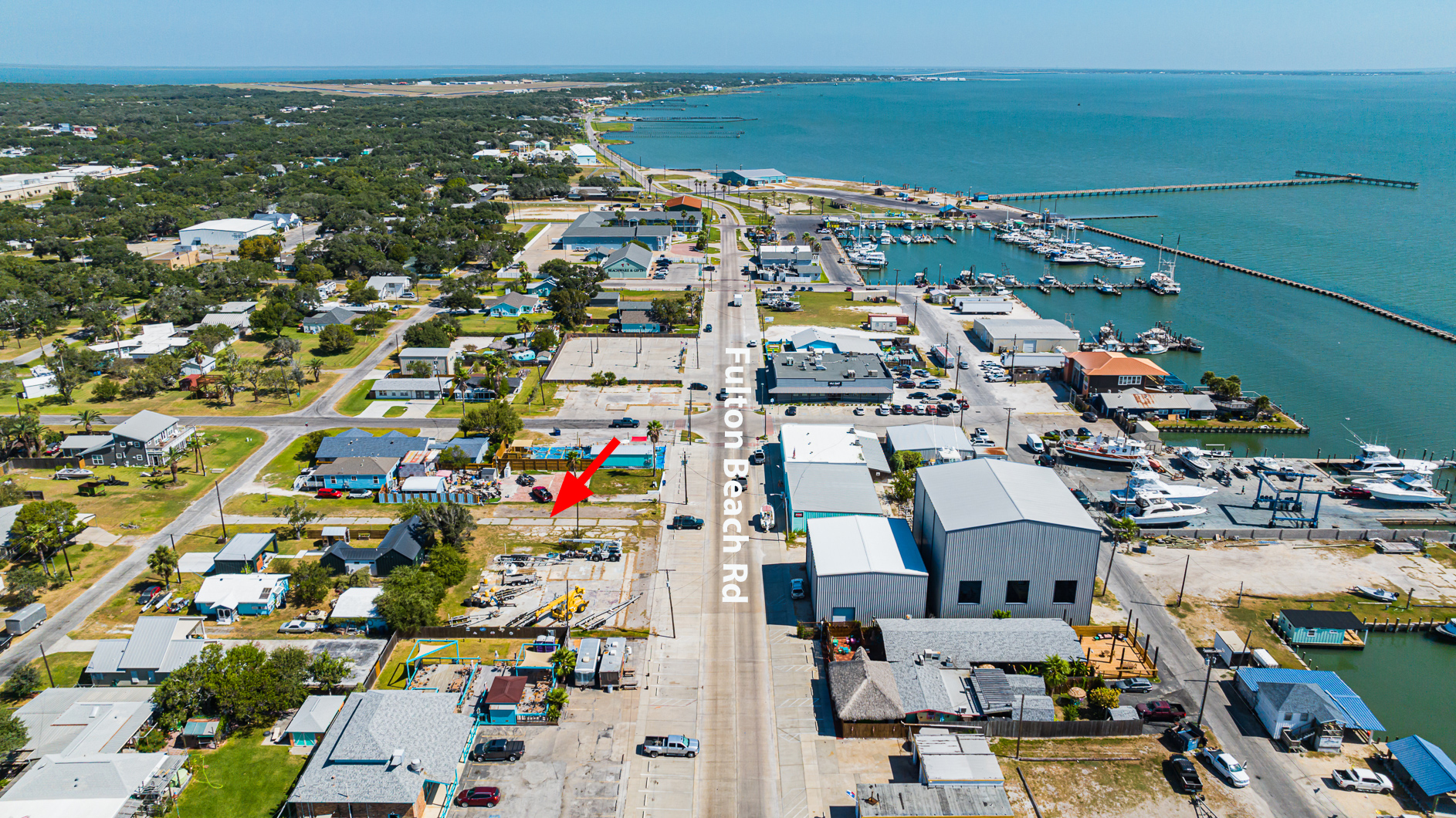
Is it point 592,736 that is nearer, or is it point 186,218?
point 592,736

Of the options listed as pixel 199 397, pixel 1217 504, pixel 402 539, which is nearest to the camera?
pixel 402 539

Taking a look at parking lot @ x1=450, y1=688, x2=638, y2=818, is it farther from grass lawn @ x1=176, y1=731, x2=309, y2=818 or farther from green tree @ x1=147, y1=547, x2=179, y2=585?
green tree @ x1=147, y1=547, x2=179, y2=585

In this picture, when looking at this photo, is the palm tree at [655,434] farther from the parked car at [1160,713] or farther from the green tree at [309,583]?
the parked car at [1160,713]

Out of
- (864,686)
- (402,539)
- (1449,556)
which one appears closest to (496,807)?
(864,686)

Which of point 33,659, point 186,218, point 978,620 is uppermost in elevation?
point 186,218

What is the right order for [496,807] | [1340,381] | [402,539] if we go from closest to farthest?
[496,807] → [402,539] → [1340,381]

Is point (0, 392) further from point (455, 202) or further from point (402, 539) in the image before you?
point (455, 202)

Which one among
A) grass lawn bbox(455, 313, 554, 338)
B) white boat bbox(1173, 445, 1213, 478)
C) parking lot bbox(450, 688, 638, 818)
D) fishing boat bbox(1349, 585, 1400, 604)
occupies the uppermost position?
grass lawn bbox(455, 313, 554, 338)

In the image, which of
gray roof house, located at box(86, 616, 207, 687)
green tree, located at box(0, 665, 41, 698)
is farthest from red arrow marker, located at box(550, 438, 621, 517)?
green tree, located at box(0, 665, 41, 698)

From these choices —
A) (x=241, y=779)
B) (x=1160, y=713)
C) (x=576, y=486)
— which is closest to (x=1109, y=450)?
(x=1160, y=713)
